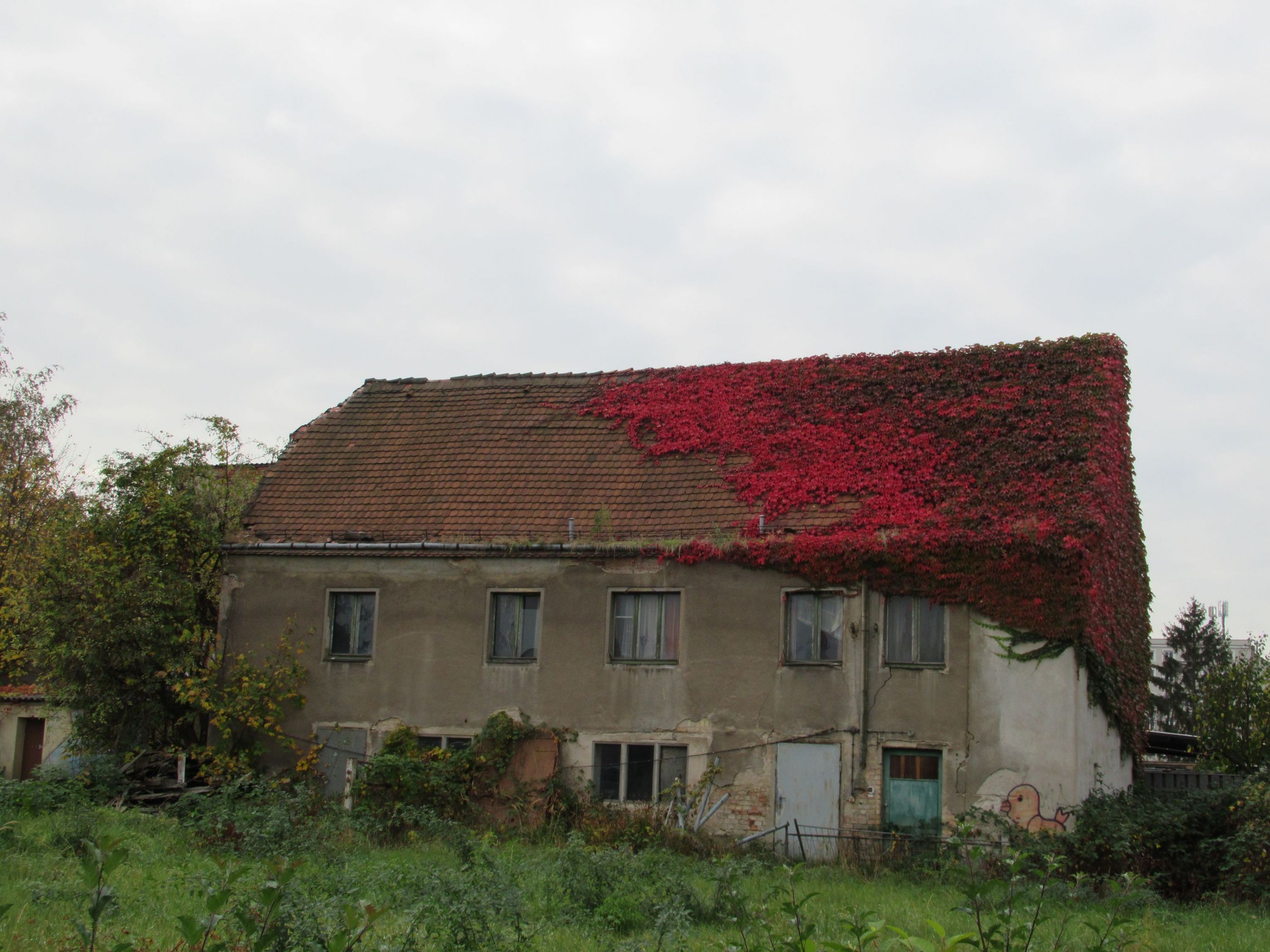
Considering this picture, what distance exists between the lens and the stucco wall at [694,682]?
17.3 m

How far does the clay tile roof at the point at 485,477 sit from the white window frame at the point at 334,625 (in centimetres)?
94

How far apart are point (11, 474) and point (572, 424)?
18.2 metres

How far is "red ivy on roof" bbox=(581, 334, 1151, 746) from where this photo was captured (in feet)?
57.4

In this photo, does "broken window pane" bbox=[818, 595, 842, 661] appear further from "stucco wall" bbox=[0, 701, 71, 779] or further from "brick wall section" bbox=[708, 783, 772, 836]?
"stucco wall" bbox=[0, 701, 71, 779]

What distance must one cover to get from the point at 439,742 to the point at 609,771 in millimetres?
3024

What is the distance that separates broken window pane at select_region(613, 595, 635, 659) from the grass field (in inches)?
160

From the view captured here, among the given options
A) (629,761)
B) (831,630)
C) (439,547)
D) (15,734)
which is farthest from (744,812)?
(15,734)

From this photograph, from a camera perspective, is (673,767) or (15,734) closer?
(673,767)

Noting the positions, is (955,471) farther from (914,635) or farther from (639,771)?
(639,771)

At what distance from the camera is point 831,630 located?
18.4 m

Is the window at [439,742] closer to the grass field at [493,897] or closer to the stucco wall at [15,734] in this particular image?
the grass field at [493,897]

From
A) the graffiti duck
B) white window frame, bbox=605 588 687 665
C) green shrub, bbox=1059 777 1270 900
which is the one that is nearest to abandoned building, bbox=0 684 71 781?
white window frame, bbox=605 588 687 665

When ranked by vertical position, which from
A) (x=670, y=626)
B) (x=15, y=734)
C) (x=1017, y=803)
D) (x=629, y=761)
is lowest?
(x=15, y=734)

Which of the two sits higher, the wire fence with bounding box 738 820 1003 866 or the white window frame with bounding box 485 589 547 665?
the white window frame with bounding box 485 589 547 665
